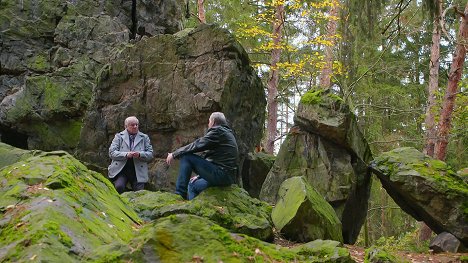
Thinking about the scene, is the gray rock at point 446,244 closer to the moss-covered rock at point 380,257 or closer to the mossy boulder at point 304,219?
the mossy boulder at point 304,219

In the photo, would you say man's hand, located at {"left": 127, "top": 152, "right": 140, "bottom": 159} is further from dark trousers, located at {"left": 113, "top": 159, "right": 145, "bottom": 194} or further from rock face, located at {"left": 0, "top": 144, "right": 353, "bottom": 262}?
rock face, located at {"left": 0, "top": 144, "right": 353, "bottom": 262}

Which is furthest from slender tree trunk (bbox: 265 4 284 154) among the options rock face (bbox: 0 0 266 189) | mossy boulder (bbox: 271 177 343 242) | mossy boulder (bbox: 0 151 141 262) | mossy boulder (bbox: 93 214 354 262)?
mossy boulder (bbox: 93 214 354 262)

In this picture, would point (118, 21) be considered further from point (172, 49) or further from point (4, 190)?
point (4, 190)

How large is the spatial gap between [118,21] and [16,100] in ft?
14.4

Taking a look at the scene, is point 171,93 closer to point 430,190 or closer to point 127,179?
point 127,179

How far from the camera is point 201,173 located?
6.75 metres

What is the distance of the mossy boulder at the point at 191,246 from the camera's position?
2846mm

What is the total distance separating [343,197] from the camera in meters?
10.1

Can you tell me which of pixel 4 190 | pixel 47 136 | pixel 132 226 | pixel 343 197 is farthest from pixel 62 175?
pixel 47 136

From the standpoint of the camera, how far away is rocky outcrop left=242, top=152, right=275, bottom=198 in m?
11.8

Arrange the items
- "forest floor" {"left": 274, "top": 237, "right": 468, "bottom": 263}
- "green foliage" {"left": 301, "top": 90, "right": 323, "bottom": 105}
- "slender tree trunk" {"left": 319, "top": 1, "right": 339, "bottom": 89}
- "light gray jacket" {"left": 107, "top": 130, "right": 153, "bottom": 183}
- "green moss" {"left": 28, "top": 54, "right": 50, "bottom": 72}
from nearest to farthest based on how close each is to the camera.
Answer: "forest floor" {"left": 274, "top": 237, "right": 468, "bottom": 263} → "light gray jacket" {"left": 107, "top": 130, "right": 153, "bottom": 183} → "green foliage" {"left": 301, "top": 90, "right": 323, "bottom": 105} → "green moss" {"left": 28, "top": 54, "right": 50, "bottom": 72} → "slender tree trunk" {"left": 319, "top": 1, "right": 339, "bottom": 89}

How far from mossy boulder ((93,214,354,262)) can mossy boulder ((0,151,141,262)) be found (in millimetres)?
273

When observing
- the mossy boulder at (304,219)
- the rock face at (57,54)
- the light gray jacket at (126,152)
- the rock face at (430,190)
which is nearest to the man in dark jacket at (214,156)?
the mossy boulder at (304,219)

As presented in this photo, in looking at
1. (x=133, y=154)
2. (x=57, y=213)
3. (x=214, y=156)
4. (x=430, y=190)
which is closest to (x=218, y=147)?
(x=214, y=156)
